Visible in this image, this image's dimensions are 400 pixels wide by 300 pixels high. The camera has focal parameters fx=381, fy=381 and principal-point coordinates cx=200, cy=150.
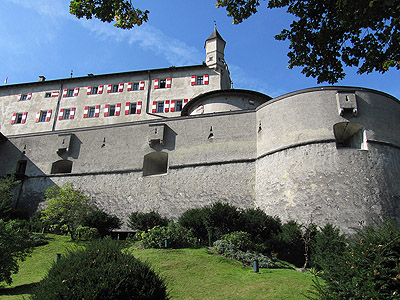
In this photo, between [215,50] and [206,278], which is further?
[215,50]

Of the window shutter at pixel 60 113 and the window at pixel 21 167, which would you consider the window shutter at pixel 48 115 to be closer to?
the window shutter at pixel 60 113

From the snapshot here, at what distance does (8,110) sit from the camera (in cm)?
3991

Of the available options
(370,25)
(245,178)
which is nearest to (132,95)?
(245,178)

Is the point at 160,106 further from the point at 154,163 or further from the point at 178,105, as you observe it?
the point at 154,163

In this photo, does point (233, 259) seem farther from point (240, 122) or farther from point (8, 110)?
point (8, 110)

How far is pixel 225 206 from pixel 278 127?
258 inches

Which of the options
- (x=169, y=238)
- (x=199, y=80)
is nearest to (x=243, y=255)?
(x=169, y=238)

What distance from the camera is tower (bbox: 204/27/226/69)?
36.1 meters

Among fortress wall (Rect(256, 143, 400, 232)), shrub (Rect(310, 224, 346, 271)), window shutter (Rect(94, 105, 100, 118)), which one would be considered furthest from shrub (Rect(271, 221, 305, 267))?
window shutter (Rect(94, 105, 100, 118))

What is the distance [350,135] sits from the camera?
2169 cm

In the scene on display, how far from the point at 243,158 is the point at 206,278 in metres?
11.6

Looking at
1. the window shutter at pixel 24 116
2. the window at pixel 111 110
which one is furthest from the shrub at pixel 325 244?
the window shutter at pixel 24 116

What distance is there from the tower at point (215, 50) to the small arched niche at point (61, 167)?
1619 centimetres

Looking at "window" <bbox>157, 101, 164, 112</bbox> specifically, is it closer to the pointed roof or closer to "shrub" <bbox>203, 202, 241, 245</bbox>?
the pointed roof
